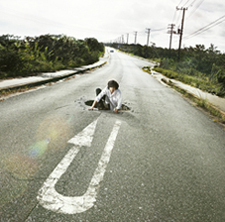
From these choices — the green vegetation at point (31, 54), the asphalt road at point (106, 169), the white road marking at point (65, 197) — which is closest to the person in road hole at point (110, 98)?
the asphalt road at point (106, 169)

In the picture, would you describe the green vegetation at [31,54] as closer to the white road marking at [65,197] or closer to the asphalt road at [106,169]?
the asphalt road at [106,169]

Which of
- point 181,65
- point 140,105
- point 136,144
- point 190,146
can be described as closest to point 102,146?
point 136,144

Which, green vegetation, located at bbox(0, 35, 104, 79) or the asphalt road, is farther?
green vegetation, located at bbox(0, 35, 104, 79)

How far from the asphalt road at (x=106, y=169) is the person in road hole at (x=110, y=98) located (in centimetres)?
60

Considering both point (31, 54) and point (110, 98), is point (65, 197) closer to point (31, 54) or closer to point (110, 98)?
point (110, 98)

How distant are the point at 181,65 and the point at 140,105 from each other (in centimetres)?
2571

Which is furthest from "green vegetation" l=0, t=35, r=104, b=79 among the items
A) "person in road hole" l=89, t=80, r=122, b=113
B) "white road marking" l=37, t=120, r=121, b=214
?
"white road marking" l=37, t=120, r=121, b=214

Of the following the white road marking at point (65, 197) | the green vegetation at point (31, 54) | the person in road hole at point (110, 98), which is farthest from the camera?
the green vegetation at point (31, 54)

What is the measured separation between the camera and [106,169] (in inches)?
112

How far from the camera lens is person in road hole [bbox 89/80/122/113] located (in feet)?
17.8

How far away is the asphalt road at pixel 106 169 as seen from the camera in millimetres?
2115

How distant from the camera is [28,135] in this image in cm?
378

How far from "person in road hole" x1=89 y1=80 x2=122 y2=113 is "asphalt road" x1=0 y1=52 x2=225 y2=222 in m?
0.60

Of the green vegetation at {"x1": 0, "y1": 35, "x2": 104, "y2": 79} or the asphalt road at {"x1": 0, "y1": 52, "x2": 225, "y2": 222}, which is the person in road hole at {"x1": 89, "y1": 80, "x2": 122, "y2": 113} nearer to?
the asphalt road at {"x1": 0, "y1": 52, "x2": 225, "y2": 222}
